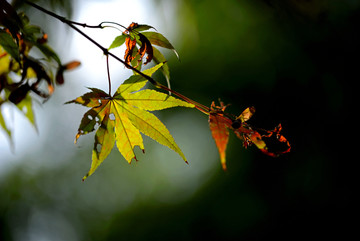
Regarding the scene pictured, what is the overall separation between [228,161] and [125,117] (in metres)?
4.39

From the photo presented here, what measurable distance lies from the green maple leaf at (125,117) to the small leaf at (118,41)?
8 cm

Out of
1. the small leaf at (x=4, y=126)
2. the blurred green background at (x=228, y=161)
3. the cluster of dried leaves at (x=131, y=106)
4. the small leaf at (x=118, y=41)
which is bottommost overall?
the blurred green background at (x=228, y=161)

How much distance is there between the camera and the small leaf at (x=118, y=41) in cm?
53

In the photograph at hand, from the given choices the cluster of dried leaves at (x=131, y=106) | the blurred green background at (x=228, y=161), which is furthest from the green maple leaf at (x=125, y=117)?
the blurred green background at (x=228, y=161)

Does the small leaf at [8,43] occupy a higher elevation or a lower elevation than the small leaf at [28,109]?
higher

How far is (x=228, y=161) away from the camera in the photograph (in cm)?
478

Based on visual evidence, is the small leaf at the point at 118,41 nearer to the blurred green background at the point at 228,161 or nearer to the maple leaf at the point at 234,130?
the maple leaf at the point at 234,130

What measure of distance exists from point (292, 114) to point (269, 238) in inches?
80.7

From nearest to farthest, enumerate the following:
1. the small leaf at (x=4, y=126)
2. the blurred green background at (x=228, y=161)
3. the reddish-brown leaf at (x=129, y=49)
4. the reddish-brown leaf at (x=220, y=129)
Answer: the reddish-brown leaf at (x=220, y=129) < the reddish-brown leaf at (x=129, y=49) < the small leaf at (x=4, y=126) < the blurred green background at (x=228, y=161)

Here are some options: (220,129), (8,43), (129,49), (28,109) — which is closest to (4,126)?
(28,109)

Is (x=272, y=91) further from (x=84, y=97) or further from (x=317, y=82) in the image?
(x=84, y=97)

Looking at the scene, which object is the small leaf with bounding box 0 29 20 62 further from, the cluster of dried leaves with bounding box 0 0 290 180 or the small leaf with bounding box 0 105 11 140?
the small leaf with bounding box 0 105 11 140

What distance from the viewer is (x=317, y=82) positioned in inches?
174

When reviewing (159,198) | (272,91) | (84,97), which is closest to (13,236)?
(159,198)
